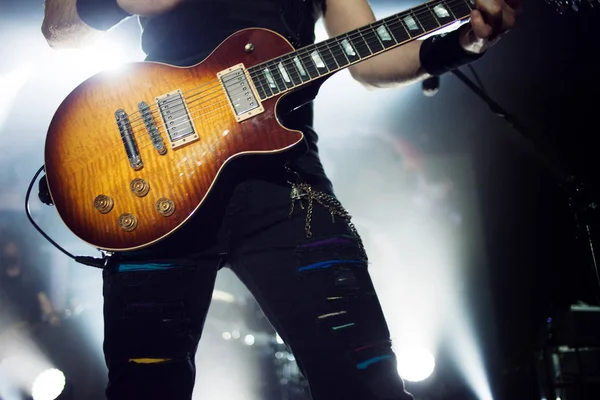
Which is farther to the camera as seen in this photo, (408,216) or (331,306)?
(408,216)

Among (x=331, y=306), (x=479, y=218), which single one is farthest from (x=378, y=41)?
Result: (x=479, y=218)

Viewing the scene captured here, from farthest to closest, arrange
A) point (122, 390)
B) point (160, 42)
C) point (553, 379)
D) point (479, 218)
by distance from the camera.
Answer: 1. point (479, 218)
2. point (553, 379)
3. point (160, 42)
4. point (122, 390)

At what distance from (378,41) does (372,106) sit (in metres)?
4.73

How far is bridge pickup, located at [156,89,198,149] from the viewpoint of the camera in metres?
1.32

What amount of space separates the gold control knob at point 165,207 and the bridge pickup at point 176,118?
0.17 meters

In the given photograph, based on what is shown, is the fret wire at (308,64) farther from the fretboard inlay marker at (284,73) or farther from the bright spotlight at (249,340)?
the bright spotlight at (249,340)

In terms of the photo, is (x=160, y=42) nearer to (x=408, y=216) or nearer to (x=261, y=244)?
(x=261, y=244)

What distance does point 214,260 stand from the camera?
51.4 inches

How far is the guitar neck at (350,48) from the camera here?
1.40m

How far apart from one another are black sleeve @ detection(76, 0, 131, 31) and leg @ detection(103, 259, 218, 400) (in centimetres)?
89

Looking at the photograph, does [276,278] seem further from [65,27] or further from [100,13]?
[65,27]

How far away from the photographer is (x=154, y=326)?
3.98ft

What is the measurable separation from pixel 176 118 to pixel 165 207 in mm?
290

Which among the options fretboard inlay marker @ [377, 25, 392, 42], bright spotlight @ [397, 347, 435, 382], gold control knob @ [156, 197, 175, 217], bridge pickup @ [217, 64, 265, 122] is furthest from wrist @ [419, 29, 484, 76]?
bright spotlight @ [397, 347, 435, 382]
